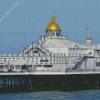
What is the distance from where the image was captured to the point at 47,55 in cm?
13488

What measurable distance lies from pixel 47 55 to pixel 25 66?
205 inches

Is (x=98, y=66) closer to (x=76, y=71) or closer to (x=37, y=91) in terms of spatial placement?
(x=76, y=71)

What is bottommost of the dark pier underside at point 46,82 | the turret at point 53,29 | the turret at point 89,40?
the dark pier underside at point 46,82

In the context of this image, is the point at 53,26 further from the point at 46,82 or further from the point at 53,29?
the point at 46,82

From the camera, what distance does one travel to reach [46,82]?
122125mm

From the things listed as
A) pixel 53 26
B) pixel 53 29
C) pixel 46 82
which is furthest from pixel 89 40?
pixel 46 82

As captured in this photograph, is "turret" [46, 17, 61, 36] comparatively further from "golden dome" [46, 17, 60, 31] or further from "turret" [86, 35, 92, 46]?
"turret" [86, 35, 92, 46]

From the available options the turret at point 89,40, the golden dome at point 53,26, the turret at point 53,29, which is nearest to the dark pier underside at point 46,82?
the turret at point 89,40

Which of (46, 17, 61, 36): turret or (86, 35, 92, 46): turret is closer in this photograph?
(46, 17, 61, 36): turret

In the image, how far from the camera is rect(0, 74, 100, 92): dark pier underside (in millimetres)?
120444

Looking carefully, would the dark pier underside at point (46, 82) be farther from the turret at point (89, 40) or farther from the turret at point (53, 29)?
the turret at point (53, 29)

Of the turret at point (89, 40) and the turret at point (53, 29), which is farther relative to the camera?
the turret at point (89, 40)

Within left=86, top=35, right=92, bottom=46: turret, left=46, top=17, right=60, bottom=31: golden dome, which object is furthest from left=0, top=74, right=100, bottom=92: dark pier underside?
left=46, top=17, right=60, bottom=31: golden dome

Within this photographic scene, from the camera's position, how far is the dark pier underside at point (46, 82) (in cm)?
12044
